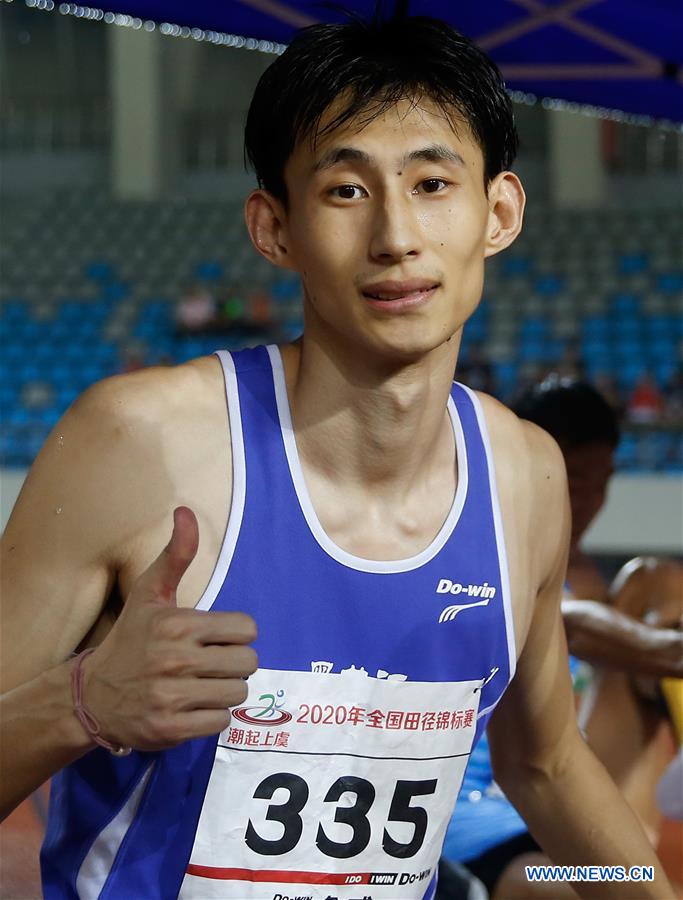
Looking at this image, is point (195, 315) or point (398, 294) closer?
point (398, 294)

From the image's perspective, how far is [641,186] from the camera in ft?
38.6

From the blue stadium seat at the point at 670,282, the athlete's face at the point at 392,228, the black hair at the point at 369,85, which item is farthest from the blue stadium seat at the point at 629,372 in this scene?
the athlete's face at the point at 392,228

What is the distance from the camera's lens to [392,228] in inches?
50.6

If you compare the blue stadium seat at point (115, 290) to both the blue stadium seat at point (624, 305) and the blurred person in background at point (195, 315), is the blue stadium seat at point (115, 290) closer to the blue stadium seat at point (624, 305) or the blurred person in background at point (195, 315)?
the blurred person in background at point (195, 315)

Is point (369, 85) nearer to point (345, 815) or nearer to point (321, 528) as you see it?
point (321, 528)

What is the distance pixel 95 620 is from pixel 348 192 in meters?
0.59

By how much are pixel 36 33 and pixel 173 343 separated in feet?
16.0

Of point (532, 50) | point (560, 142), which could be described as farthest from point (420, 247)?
point (560, 142)

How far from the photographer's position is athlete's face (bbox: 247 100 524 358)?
4.28 feet

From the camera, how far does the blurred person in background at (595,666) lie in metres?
2.32

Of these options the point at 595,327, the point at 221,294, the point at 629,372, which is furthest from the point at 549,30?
the point at 221,294

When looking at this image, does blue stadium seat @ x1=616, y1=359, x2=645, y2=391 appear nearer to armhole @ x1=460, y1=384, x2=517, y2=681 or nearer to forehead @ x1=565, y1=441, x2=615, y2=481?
forehead @ x1=565, y1=441, x2=615, y2=481

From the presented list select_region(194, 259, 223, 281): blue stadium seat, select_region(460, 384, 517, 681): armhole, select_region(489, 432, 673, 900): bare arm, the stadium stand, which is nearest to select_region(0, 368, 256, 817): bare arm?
select_region(460, 384, 517, 681): armhole

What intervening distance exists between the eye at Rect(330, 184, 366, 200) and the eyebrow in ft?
0.10
